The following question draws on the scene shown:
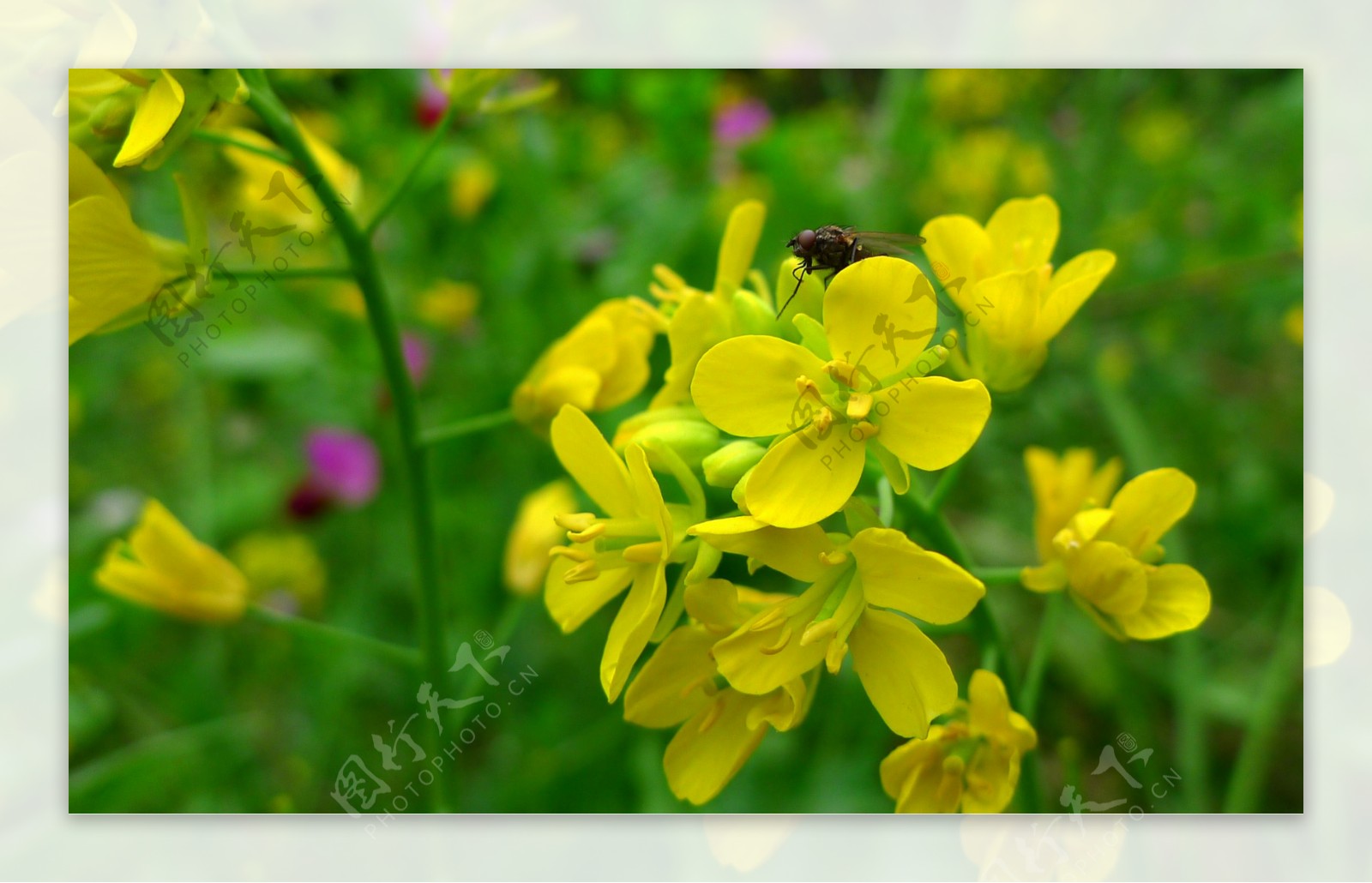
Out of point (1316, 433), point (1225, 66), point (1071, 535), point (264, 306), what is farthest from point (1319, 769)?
point (264, 306)

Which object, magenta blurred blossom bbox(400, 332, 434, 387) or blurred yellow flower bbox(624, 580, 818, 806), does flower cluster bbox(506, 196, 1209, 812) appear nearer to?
blurred yellow flower bbox(624, 580, 818, 806)

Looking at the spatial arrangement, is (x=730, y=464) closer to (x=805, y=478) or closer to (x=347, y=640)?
(x=805, y=478)

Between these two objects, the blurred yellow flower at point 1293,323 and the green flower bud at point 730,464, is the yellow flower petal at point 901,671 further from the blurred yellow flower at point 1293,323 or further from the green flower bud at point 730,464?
the blurred yellow flower at point 1293,323

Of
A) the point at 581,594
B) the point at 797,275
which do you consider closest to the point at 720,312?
the point at 797,275

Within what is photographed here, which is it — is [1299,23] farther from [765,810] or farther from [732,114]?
[765,810]

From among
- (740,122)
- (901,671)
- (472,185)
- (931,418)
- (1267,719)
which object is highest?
(740,122)

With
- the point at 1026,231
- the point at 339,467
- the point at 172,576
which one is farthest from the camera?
the point at 339,467

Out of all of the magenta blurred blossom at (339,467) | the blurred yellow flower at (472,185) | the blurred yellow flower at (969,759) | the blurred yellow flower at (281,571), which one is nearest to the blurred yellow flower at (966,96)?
the blurred yellow flower at (472,185)
